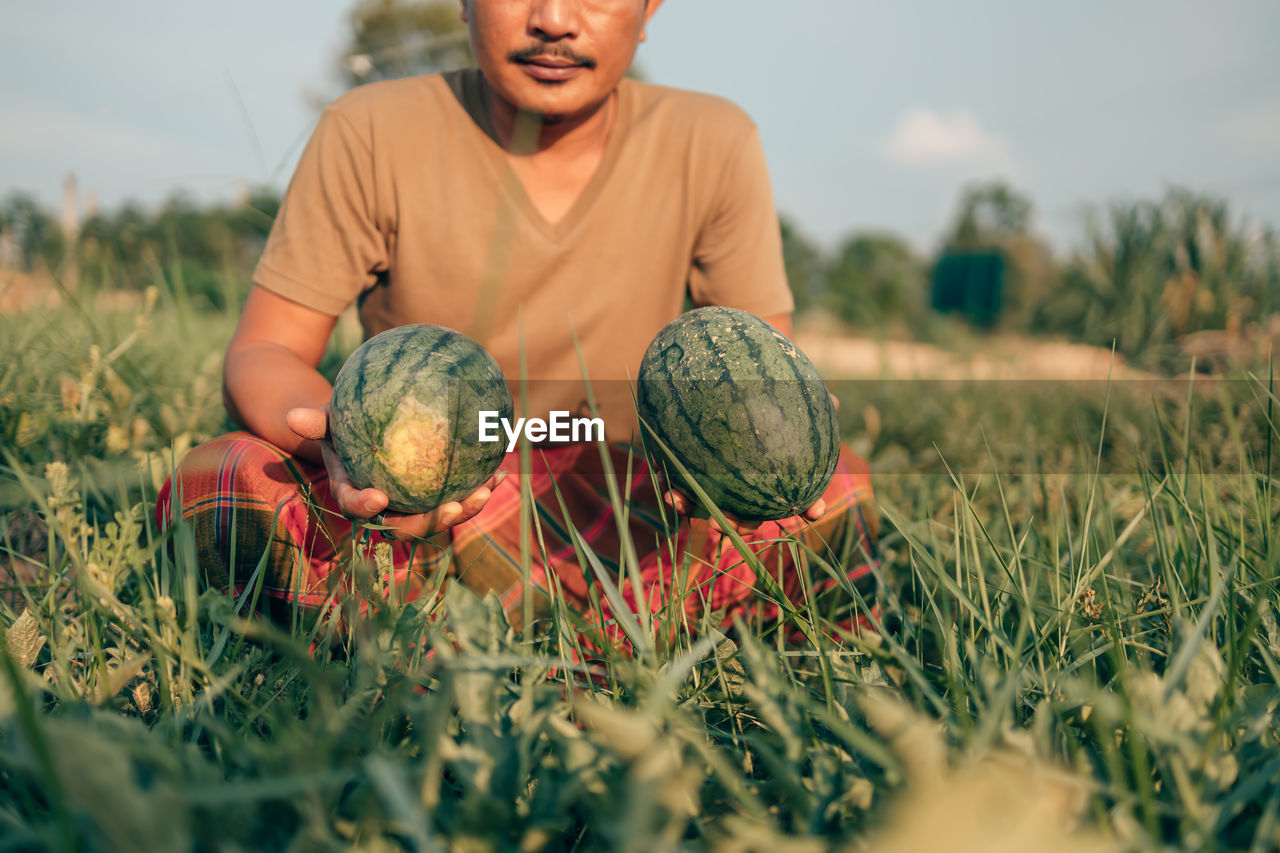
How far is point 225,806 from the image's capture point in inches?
28.9

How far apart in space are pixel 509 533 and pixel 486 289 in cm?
75

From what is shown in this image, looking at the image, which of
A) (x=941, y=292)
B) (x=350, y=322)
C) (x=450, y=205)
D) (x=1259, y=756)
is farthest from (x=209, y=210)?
(x=941, y=292)

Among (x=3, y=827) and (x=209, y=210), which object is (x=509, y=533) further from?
(x=209, y=210)

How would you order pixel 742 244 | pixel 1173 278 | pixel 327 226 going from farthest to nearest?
pixel 1173 278 < pixel 742 244 < pixel 327 226

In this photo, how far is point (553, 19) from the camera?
5.77 ft

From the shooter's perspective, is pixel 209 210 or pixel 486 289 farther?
pixel 209 210

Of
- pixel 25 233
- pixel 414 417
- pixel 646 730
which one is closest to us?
pixel 646 730

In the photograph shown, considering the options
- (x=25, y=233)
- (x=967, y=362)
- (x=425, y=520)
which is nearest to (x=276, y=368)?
(x=425, y=520)

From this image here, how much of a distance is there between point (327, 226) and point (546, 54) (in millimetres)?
784

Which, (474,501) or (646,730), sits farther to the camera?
(474,501)

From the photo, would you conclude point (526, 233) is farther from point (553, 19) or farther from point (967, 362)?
point (967, 362)

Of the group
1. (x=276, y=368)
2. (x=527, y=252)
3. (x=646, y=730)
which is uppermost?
(x=527, y=252)

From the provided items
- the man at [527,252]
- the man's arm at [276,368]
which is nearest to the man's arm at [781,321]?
the man at [527,252]

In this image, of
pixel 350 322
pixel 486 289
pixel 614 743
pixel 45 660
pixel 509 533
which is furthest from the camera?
pixel 350 322
